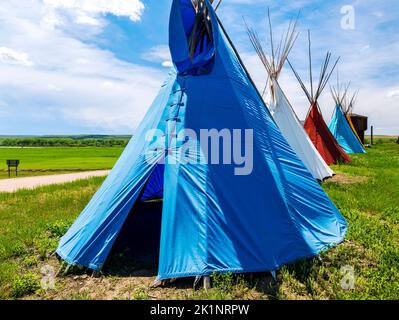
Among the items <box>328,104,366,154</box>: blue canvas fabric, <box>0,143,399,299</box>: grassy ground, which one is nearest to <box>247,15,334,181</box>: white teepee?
<box>0,143,399,299</box>: grassy ground

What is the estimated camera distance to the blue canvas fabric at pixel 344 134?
21830mm

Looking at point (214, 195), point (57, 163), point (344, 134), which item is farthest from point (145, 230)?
point (57, 163)

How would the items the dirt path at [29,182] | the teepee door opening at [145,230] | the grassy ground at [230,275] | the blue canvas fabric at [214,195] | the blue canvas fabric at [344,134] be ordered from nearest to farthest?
the grassy ground at [230,275]
the blue canvas fabric at [214,195]
the teepee door opening at [145,230]
the dirt path at [29,182]
the blue canvas fabric at [344,134]

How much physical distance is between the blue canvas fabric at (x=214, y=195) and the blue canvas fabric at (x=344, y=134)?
18.7 metres

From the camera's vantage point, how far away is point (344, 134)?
22500 mm

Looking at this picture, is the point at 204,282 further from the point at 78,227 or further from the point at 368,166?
the point at 368,166

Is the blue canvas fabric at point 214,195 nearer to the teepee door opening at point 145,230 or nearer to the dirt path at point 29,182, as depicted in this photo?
the teepee door opening at point 145,230

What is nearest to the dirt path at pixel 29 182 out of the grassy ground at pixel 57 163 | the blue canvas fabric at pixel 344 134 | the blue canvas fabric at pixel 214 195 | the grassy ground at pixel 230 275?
the grassy ground at pixel 57 163

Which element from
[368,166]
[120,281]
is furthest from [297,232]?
[368,166]

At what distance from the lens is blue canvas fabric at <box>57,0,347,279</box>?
368cm

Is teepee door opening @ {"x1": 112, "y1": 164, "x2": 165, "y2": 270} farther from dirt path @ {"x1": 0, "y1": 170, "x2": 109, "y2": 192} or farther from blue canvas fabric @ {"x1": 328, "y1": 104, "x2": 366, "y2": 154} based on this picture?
blue canvas fabric @ {"x1": 328, "y1": 104, "x2": 366, "y2": 154}

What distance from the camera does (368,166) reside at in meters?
13.9
